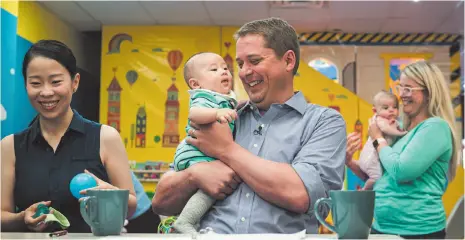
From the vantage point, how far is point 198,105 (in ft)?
5.17

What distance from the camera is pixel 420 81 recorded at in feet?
7.61

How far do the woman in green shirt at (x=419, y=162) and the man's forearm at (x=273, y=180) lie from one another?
89 cm

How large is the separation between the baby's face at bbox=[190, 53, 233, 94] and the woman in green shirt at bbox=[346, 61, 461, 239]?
0.75 metres

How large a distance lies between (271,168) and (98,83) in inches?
187

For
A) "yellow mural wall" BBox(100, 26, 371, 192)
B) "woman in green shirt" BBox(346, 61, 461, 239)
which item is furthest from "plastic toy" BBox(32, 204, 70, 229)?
"yellow mural wall" BBox(100, 26, 371, 192)

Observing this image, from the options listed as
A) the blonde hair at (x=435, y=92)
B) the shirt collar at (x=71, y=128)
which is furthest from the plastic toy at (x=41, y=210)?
the blonde hair at (x=435, y=92)

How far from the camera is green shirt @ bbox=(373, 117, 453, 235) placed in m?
2.12

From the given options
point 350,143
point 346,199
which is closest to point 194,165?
point 346,199

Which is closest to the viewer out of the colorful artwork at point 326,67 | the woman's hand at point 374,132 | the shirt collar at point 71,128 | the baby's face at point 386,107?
the shirt collar at point 71,128

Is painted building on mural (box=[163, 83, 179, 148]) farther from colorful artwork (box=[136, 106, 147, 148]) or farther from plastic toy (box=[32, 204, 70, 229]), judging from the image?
plastic toy (box=[32, 204, 70, 229])

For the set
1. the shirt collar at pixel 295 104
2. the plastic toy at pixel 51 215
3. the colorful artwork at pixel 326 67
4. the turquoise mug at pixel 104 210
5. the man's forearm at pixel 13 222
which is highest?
the colorful artwork at pixel 326 67

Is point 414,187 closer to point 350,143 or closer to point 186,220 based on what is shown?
point 350,143

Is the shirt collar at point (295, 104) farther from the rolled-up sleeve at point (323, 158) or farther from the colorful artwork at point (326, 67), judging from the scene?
the colorful artwork at point (326, 67)

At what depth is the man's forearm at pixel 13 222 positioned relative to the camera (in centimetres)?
168
